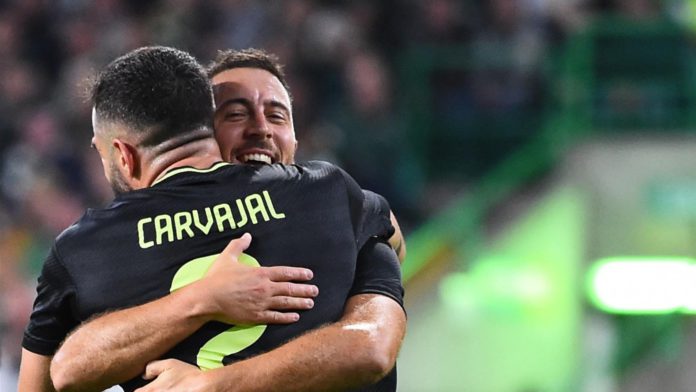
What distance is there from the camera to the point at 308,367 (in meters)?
2.96

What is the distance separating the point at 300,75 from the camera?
33.7 feet

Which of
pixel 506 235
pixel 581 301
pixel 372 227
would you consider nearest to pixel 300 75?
pixel 506 235

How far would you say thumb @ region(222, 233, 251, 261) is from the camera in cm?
301

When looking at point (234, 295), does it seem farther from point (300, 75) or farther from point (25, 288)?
point (300, 75)

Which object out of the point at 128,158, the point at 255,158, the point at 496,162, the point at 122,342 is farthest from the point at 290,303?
the point at 496,162

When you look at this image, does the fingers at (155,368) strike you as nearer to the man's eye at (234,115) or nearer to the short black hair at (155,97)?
the short black hair at (155,97)

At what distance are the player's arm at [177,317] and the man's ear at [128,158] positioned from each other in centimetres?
30

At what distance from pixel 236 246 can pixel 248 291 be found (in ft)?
0.33

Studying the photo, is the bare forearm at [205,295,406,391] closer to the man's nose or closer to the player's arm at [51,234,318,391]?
the player's arm at [51,234,318,391]

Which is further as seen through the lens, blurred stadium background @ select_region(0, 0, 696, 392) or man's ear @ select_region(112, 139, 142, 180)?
blurred stadium background @ select_region(0, 0, 696, 392)

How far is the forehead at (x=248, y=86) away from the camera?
11.5 feet

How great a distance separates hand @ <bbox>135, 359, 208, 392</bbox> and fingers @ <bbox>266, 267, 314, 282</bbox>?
25cm

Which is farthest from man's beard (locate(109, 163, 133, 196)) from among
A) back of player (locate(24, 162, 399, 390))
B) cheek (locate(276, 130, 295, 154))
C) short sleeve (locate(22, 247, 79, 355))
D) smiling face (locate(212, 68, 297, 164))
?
cheek (locate(276, 130, 295, 154))

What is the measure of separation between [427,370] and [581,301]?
45.1 inches
